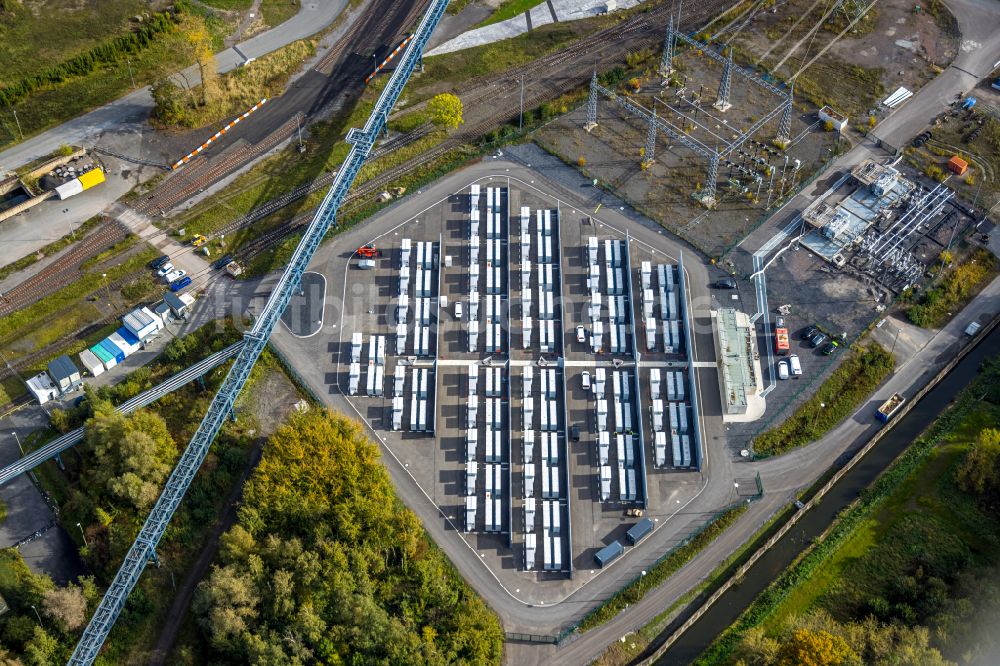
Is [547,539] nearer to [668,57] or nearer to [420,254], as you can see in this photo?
[420,254]

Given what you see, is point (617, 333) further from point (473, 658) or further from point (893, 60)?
point (893, 60)

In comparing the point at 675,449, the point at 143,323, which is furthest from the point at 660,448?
the point at 143,323

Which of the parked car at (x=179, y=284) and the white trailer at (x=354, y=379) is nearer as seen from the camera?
the white trailer at (x=354, y=379)

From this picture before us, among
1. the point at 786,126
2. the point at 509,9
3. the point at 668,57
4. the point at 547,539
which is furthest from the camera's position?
the point at 509,9

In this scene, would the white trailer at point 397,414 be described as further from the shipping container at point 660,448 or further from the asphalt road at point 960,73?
the asphalt road at point 960,73

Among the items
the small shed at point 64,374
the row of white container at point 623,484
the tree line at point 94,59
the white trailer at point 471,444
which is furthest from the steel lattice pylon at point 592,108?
the small shed at point 64,374

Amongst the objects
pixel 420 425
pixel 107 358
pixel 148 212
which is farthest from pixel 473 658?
pixel 148 212
